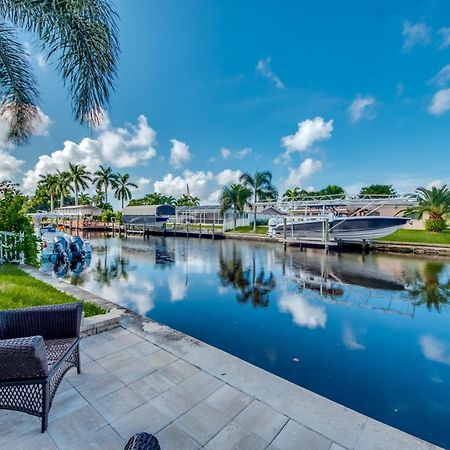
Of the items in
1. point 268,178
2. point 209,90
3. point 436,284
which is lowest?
point 436,284

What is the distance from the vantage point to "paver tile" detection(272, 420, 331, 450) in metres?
1.81

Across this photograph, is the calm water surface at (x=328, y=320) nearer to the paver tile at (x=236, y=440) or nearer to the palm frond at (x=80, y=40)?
Result: the paver tile at (x=236, y=440)

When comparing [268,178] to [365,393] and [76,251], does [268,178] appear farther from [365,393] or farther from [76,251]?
[365,393]

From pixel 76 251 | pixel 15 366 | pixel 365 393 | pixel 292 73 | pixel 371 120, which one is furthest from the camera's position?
pixel 371 120

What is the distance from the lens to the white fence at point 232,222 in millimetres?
30487

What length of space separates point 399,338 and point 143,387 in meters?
5.19

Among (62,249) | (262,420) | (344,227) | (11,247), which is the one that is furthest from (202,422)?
(344,227)

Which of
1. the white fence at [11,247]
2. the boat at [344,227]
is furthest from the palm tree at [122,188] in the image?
the white fence at [11,247]

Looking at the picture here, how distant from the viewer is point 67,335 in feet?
8.02

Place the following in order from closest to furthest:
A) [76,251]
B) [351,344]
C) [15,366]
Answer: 1. [15,366]
2. [351,344]
3. [76,251]

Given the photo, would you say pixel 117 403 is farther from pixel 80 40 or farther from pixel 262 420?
pixel 80 40

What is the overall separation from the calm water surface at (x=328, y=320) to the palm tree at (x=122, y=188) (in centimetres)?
4025

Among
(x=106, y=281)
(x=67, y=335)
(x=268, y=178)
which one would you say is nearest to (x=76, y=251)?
(x=106, y=281)

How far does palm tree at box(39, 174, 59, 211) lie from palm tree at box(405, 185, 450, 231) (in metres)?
57.6
